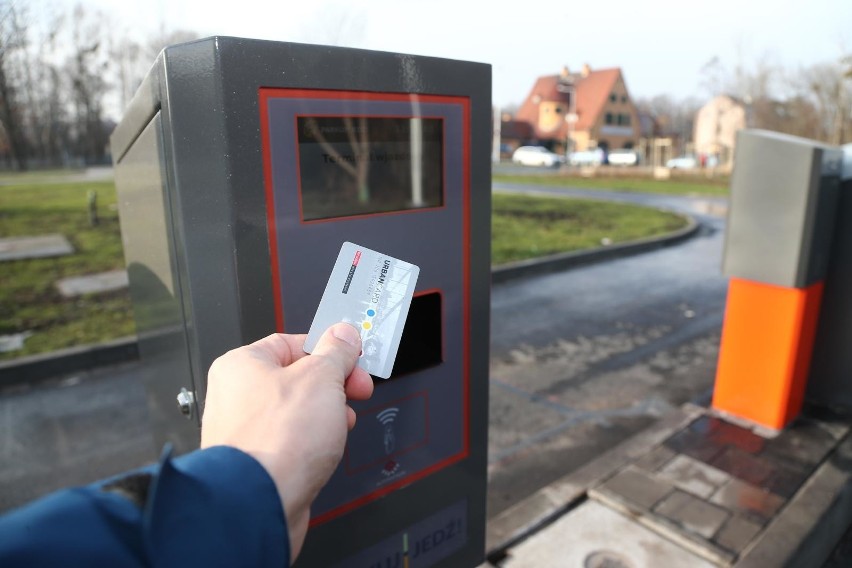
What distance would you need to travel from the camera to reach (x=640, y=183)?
78.6 ft

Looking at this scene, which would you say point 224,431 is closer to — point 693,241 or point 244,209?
point 244,209

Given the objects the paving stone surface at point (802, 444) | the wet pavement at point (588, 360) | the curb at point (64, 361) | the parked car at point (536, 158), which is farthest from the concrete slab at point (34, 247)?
the parked car at point (536, 158)

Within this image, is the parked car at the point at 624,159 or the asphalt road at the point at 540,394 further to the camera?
the parked car at the point at 624,159

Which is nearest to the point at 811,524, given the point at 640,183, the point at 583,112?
the point at 640,183

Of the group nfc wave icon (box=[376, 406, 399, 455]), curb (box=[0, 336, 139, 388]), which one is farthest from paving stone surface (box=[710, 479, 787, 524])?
curb (box=[0, 336, 139, 388])

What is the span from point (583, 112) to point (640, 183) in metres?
24.2

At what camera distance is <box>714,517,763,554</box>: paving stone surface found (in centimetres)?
251

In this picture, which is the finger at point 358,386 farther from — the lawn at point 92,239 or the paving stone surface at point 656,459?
the lawn at point 92,239

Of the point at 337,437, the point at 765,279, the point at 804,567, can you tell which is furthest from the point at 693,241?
the point at 337,437

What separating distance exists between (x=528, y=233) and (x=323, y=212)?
9486mm

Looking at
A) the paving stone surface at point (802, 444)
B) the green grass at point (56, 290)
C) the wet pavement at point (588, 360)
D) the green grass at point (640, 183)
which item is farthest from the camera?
the green grass at point (640, 183)

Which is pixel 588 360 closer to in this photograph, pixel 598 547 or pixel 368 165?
pixel 598 547

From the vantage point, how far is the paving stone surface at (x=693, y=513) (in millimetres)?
2621

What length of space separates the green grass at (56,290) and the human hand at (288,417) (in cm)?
475
